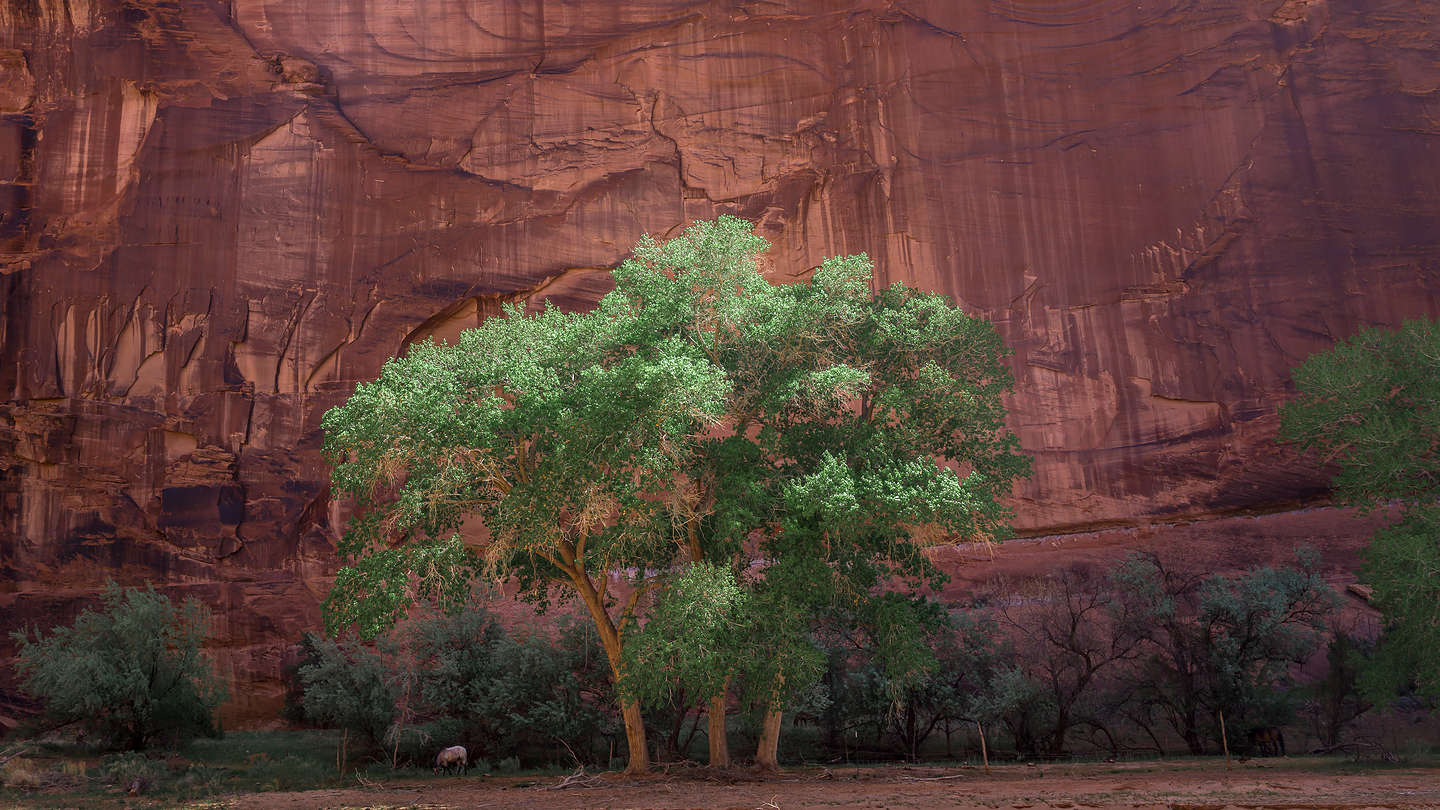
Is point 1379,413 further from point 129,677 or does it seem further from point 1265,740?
point 129,677

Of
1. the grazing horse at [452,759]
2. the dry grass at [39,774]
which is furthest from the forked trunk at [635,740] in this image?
the dry grass at [39,774]

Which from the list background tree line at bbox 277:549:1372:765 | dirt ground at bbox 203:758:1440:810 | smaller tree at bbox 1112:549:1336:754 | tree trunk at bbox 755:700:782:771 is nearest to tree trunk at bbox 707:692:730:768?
dirt ground at bbox 203:758:1440:810

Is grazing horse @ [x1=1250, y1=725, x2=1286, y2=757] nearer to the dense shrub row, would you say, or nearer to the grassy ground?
the dense shrub row

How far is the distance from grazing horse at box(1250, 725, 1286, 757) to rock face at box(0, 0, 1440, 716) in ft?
29.6

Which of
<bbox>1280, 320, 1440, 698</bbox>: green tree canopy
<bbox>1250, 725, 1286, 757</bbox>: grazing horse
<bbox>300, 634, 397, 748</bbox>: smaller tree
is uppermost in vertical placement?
<bbox>1280, 320, 1440, 698</bbox>: green tree canopy

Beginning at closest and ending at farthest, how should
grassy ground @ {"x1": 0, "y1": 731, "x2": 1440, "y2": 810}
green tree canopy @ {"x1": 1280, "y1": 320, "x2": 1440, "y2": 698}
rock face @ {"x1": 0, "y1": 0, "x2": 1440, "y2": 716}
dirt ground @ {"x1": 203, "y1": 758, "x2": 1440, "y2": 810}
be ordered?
dirt ground @ {"x1": 203, "y1": 758, "x2": 1440, "y2": 810}, grassy ground @ {"x1": 0, "y1": 731, "x2": 1440, "y2": 810}, green tree canopy @ {"x1": 1280, "y1": 320, "x2": 1440, "y2": 698}, rock face @ {"x1": 0, "y1": 0, "x2": 1440, "y2": 716}

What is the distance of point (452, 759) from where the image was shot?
18.7 meters

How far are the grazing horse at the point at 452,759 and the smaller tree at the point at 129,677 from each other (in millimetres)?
5868

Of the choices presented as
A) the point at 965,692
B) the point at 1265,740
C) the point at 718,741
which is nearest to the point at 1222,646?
the point at 1265,740

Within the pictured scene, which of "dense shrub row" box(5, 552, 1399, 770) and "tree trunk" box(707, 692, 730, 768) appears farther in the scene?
"dense shrub row" box(5, 552, 1399, 770)

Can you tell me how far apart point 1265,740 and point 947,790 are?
9803 mm

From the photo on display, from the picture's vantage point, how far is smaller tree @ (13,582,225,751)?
60.9 ft

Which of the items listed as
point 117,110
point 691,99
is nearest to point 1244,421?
point 691,99

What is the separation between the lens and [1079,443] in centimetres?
2816
